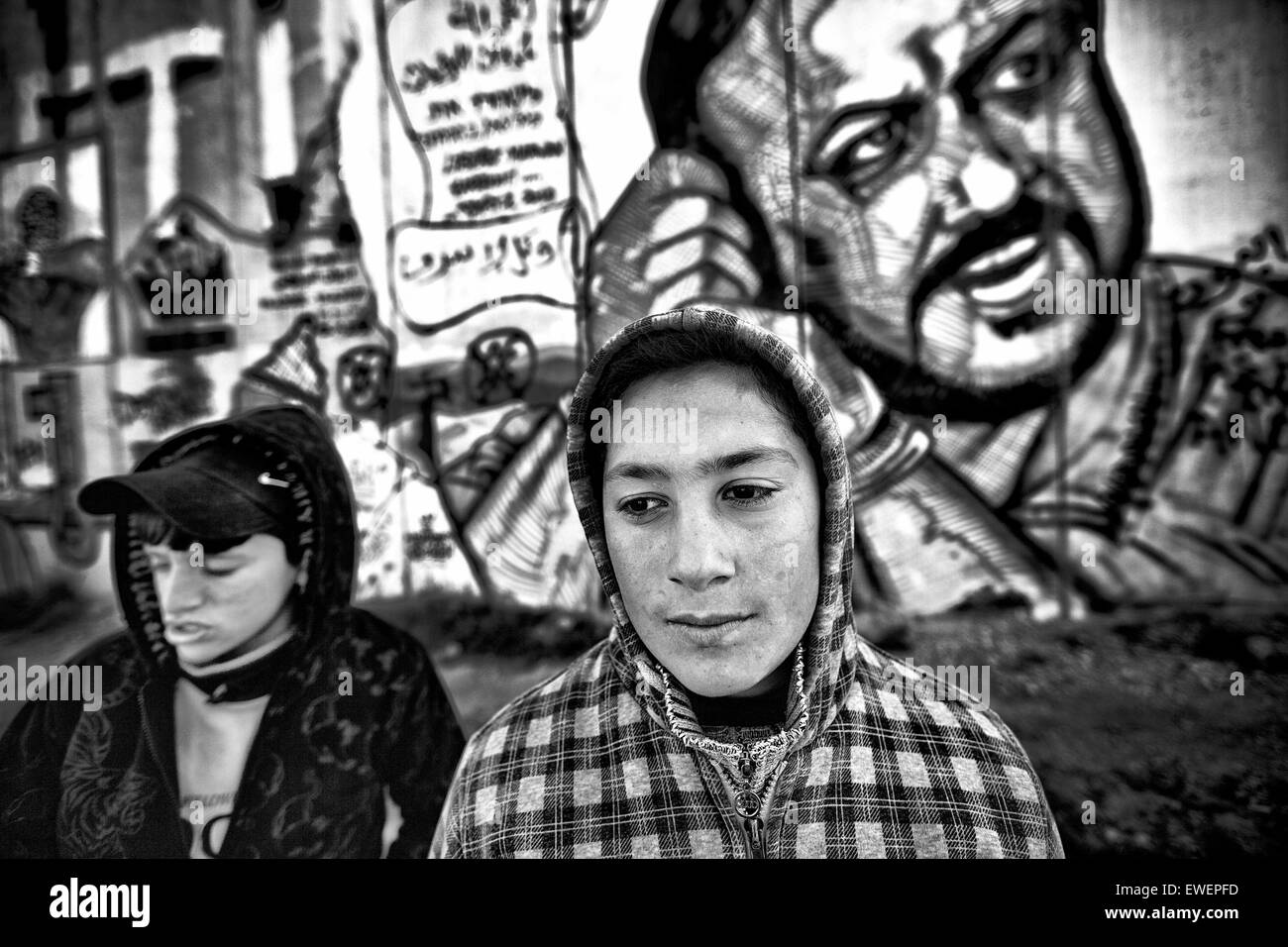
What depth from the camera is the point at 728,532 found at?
2.03m

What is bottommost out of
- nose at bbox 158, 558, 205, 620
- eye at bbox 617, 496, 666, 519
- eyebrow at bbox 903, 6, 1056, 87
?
nose at bbox 158, 558, 205, 620

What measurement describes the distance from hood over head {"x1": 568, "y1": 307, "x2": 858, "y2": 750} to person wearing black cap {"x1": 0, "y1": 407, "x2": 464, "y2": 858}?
1.13 metres

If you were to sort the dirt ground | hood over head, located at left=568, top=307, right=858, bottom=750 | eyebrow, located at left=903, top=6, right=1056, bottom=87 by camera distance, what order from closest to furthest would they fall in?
hood over head, located at left=568, top=307, right=858, bottom=750 → the dirt ground → eyebrow, located at left=903, top=6, right=1056, bottom=87

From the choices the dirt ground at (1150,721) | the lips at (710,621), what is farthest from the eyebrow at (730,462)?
the dirt ground at (1150,721)

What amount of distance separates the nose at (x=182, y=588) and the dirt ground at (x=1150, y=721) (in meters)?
2.48

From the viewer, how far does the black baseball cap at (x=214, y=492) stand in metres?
2.95

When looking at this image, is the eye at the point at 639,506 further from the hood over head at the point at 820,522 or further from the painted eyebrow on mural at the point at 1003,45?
the painted eyebrow on mural at the point at 1003,45

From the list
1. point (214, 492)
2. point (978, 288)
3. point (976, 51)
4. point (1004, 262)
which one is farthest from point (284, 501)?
point (976, 51)

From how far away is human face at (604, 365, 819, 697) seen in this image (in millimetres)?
2020

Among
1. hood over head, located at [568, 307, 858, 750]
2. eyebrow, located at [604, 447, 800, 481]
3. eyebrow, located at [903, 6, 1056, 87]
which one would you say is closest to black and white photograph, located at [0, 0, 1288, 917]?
eyebrow, located at [903, 6, 1056, 87]

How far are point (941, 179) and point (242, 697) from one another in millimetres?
3076

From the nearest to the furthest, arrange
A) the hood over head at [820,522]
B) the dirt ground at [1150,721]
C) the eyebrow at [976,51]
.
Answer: the hood over head at [820,522] → the dirt ground at [1150,721] → the eyebrow at [976,51]

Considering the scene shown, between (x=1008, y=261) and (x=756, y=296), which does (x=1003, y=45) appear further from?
(x=756, y=296)

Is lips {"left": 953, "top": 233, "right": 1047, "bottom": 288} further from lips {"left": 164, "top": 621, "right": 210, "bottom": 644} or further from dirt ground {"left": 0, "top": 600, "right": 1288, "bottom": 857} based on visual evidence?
lips {"left": 164, "top": 621, "right": 210, "bottom": 644}
